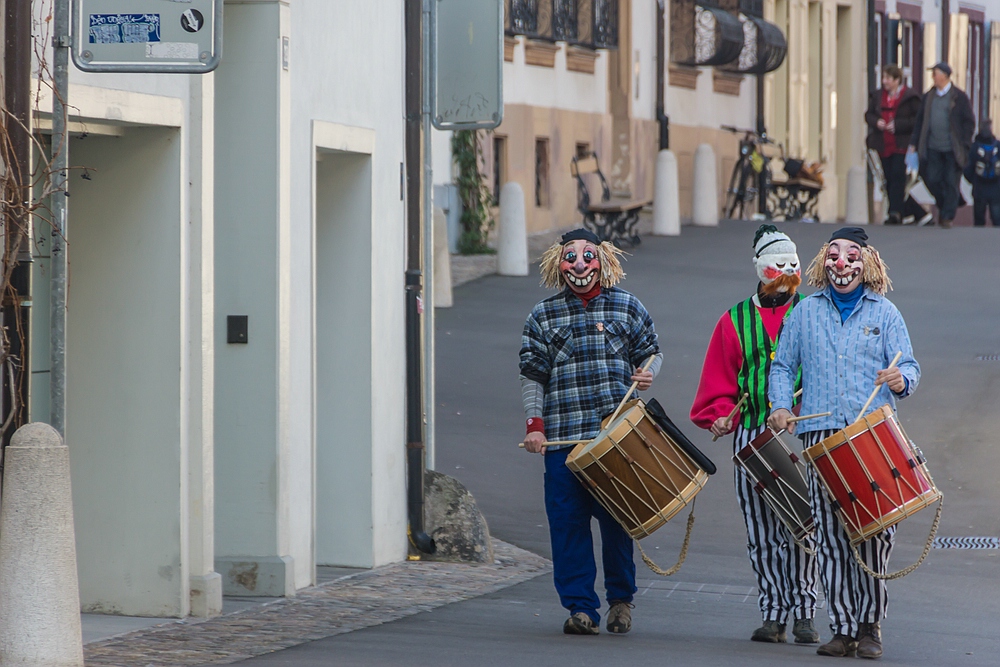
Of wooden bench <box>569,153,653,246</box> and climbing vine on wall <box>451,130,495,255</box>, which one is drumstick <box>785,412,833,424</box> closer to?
wooden bench <box>569,153,653,246</box>

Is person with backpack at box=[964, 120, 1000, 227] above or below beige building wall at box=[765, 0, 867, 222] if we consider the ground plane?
below

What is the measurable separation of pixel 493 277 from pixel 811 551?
14173 millimetres

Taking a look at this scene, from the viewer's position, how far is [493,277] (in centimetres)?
2297

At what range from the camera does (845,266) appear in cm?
864

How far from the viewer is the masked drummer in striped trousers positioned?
899 centimetres

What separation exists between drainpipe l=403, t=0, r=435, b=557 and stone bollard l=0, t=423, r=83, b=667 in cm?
474

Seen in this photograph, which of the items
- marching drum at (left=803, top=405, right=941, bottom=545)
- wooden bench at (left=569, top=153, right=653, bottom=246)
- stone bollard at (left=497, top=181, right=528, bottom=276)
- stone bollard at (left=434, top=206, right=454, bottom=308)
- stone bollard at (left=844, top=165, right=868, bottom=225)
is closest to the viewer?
marching drum at (left=803, top=405, right=941, bottom=545)

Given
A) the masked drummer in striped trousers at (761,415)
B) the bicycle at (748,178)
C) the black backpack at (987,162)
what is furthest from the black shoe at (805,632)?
the black backpack at (987,162)

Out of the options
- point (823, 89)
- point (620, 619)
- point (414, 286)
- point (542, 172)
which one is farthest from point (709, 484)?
point (823, 89)

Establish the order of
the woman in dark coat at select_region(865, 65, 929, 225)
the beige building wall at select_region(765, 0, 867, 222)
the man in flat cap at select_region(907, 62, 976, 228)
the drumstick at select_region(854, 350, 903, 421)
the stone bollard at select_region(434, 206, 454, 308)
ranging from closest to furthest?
the drumstick at select_region(854, 350, 903, 421) → the stone bollard at select_region(434, 206, 454, 308) → the man in flat cap at select_region(907, 62, 976, 228) → the woman in dark coat at select_region(865, 65, 929, 225) → the beige building wall at select_region(765, 0, 867, 222)

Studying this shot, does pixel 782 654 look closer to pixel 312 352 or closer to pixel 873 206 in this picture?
pixel 312 352

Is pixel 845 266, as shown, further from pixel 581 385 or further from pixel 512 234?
pixel 512 234

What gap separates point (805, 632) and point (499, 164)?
17.9 metres

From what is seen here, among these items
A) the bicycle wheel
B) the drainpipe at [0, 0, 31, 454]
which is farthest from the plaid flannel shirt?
the bicycle wheel
